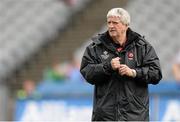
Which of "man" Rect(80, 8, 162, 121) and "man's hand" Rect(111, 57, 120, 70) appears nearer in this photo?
"man's hand" Rect(111, 57, 120, 70)

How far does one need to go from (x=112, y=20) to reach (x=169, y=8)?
8019 mm

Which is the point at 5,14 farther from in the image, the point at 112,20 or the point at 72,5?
the point at 112,20

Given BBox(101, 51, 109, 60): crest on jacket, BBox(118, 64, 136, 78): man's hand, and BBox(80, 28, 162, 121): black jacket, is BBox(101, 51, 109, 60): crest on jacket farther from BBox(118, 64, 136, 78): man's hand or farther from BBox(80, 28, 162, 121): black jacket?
BBox(118, 64, 136, 78): man's hand

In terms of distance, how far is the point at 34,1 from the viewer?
1429cm

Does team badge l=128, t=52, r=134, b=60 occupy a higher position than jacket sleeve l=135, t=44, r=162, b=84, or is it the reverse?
team badge l=128, t=52, r=134, b=60

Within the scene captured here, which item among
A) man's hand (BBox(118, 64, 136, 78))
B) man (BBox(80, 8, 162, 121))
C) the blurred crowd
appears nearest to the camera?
man's hand (BBox(118, 64, 136, 78))

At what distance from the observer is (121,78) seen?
4836 millimetres

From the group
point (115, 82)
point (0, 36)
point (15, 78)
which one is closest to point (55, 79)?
point (15, 78)

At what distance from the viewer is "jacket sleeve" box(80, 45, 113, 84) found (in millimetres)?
4766

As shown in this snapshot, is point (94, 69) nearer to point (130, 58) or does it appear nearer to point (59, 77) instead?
point (130, 58)

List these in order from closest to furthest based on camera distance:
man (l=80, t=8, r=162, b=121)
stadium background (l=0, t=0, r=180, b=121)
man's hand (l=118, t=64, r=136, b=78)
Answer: man's hand (l=118, t=64, r=136, b=78) → man (l=80, t=8, r=162, b=121) → stadium background (l=0, t=0, r=180, b=121)

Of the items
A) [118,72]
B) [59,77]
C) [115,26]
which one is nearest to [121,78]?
[118,72]

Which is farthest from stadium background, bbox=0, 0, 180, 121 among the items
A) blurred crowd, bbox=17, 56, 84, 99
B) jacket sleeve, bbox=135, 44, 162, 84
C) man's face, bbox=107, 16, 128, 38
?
man's face, bbox=107, 16, 128, 38

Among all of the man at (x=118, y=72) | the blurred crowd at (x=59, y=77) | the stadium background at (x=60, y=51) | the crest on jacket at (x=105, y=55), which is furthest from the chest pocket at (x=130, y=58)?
the blurred crowd at (x=59, y=77)
